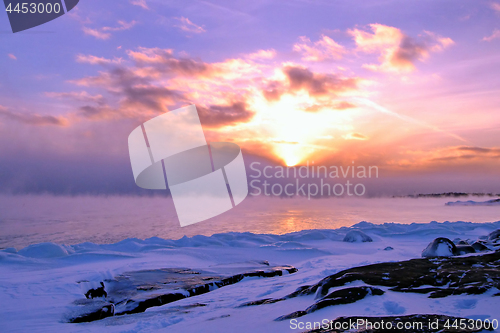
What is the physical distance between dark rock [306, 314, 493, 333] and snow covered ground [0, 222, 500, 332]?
0.31 metres

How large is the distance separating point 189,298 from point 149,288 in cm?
106

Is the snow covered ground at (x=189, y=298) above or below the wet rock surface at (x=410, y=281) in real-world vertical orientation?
below

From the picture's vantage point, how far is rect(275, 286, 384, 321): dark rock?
4387 mm

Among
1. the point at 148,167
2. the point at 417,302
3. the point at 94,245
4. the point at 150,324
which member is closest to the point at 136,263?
the point at 94,245

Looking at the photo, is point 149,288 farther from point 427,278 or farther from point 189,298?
point 427,278

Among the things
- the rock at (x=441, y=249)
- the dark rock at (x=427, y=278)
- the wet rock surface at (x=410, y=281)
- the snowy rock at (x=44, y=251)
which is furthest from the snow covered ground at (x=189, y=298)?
the rock at (x=441, y=249)

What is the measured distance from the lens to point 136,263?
9773mm

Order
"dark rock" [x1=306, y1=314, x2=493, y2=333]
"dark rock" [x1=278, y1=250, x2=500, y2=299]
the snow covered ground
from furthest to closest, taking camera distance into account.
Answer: "dark rock" [x1=278, y1=250, x2=500, y2=299] < the snow covered ground < "dark rock" [x1=306, y1=314, x2=493, y2=333]

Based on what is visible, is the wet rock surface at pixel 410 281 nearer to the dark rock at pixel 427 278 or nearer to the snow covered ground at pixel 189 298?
the dark rock at pixel 427 278

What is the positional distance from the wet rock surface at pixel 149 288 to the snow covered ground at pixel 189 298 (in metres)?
0.21

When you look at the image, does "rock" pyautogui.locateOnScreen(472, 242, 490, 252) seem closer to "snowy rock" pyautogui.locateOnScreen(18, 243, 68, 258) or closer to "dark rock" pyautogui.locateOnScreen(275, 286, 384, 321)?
"dark rock" pyautogui.locateOnScreen(275, 286, 384, 321)

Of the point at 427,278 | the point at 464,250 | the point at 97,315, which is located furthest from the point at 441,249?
the point at 97,315

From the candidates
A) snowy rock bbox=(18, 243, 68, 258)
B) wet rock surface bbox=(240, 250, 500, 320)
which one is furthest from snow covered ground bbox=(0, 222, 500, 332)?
wet rock surface bbox=(240, 250, 500, 320)

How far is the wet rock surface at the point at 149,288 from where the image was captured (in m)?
5.72
